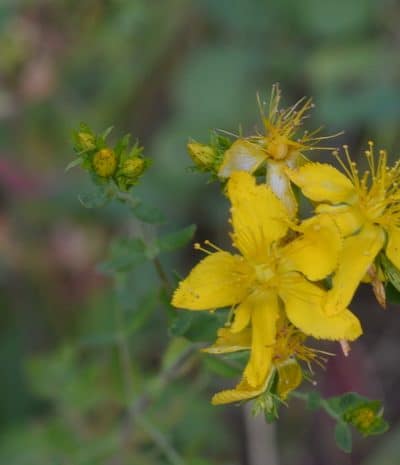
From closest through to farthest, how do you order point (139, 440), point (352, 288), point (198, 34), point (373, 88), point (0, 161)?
point (352, 288), point (139, 440), point (0, 161), point (373, 88), point (198, 34)

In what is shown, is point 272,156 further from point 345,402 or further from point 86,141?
point 345,402

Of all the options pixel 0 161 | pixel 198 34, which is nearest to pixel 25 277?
pixel 0 161

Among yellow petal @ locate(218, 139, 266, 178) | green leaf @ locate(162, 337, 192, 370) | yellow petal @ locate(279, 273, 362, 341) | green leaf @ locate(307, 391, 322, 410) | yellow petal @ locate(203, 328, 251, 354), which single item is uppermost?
yellow petal @ locate(218, 139, 266, 178)

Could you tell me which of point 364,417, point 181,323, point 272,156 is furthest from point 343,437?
point 272,156

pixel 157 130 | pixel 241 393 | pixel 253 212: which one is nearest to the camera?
pixel 241 393

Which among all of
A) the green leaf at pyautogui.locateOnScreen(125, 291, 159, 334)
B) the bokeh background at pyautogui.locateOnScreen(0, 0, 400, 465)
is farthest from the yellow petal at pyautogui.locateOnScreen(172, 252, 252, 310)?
the bokeh background at pyautogui.locateOnScreen(0, 0, 400, 465)

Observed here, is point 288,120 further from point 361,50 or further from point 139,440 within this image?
point 361,50

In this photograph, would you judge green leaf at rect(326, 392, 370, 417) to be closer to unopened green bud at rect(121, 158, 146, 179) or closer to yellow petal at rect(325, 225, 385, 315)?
yellow petal at rect(325, 225, 385, 315)
